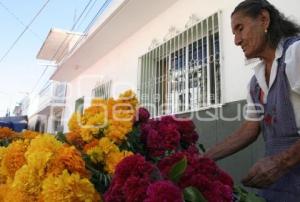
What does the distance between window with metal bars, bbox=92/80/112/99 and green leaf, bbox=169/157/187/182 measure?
15.3ft

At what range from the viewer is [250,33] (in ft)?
3.82

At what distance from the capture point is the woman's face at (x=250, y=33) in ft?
3.82

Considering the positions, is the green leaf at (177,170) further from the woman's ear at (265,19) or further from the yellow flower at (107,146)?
the woman's ear at (265,19)

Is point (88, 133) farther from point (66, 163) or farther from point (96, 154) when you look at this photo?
point (66, 163)

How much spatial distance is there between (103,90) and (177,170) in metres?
5.19

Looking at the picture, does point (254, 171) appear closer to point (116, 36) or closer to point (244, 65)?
point (244, 65)

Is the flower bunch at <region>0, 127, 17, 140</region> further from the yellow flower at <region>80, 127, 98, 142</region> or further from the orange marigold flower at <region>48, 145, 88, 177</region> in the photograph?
the orange marigold flower at <region>48, 145, 88, 177</region>

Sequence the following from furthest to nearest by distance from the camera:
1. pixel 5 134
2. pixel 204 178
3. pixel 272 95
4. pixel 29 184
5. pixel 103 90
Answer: pixel 103 90
pixel 5 134
pixel 272 95
pixel 29 184
pixel 204 178

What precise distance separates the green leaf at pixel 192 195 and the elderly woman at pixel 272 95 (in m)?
0.33

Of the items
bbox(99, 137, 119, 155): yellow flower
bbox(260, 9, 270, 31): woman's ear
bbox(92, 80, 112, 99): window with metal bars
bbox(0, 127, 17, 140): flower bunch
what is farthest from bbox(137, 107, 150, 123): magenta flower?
bbox(92, 80, 112, 99): window with metal bars

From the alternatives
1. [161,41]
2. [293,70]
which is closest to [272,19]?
[293,70]

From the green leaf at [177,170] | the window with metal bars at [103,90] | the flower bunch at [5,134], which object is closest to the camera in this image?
the green leaf at [177,170]

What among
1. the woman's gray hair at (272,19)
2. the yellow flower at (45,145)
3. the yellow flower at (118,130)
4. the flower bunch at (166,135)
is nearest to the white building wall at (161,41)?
the woman's gray hair at (272,19)

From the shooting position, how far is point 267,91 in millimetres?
1173
